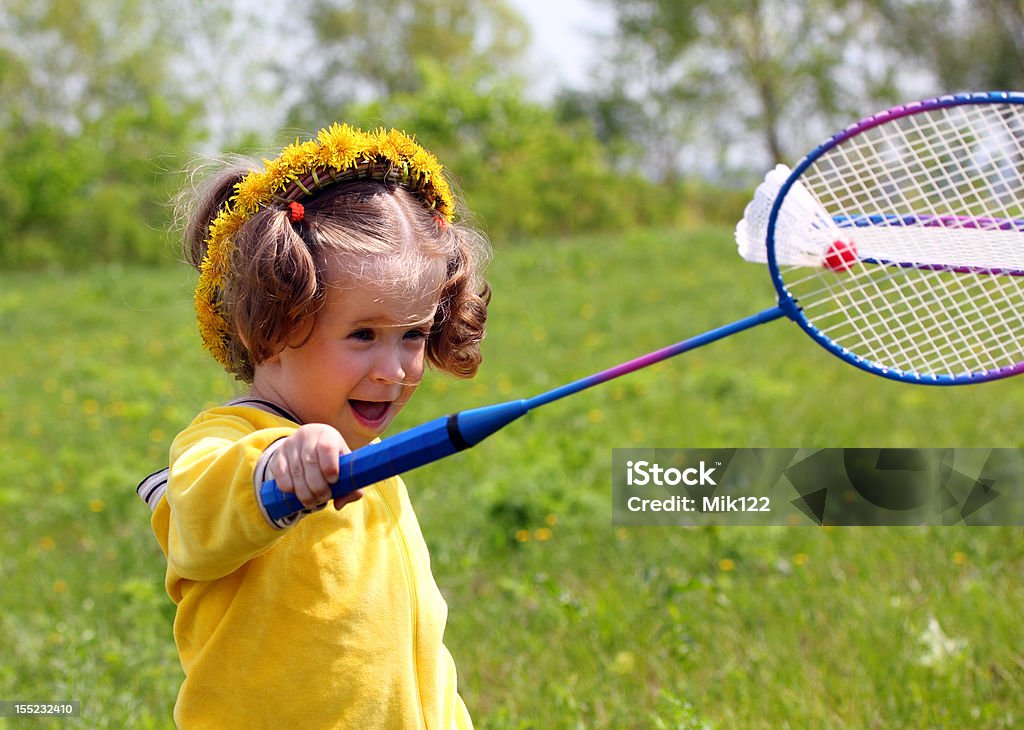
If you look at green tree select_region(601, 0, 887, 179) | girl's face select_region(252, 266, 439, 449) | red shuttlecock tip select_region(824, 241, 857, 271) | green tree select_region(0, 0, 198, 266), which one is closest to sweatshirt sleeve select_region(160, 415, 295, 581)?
girl's face select_region(252, 266, 439, 449)

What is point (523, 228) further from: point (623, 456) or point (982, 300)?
point (982, 300)

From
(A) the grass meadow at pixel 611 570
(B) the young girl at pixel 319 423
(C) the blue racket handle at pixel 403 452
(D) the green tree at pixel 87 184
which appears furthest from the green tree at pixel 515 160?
(C) the blue racket handle at pixel 403 452

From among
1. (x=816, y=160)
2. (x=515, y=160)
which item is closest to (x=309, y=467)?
(x=816, y=160)

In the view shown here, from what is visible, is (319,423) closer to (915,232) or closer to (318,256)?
(318,256)

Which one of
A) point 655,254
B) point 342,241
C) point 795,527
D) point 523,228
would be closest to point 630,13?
point 523,228

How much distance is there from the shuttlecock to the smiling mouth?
0.63 metres

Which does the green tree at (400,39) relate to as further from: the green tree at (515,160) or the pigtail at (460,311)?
the pigtail at (460,311)

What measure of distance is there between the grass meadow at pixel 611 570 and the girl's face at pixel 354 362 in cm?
45

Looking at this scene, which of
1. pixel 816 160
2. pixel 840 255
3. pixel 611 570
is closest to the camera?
pixel 816 160

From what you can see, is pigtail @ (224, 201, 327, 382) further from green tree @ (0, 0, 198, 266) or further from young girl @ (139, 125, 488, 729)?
green tree @ (0, 0, 198, 266)

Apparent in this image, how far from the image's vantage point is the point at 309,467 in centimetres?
120

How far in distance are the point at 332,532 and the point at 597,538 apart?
2.04 m

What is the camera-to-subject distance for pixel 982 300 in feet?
6.43

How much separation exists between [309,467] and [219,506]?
0.15 metres
